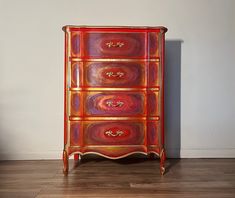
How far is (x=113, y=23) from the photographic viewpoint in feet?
8.34

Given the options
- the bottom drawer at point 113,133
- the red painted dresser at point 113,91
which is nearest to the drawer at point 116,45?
the red painted dresser at point 113,91

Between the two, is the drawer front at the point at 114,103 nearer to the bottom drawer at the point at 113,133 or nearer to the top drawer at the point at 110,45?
the bottom drawer at the point at 113,133

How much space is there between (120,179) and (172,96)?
110 centimetres

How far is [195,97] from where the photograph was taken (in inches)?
102

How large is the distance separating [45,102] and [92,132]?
2.58 ft

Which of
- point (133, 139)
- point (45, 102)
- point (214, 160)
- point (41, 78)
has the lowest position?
point (214, 160)

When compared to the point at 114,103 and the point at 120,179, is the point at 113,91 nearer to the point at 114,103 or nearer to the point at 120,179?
the point at 114,103

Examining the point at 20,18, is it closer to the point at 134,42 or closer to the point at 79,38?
the point at 79,38

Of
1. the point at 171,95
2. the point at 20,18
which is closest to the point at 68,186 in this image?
the point at 171,95

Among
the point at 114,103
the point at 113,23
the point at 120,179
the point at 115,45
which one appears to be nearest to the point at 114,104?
the point at 114,103

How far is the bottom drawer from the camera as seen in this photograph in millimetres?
1988

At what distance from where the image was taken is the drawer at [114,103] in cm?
199

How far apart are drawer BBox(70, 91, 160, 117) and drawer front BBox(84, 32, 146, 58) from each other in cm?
31

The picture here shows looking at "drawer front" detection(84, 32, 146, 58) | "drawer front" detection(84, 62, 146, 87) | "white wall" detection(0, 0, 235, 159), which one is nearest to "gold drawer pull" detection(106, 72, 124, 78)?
"drawer front" detection(84, 62, 146, 87)
